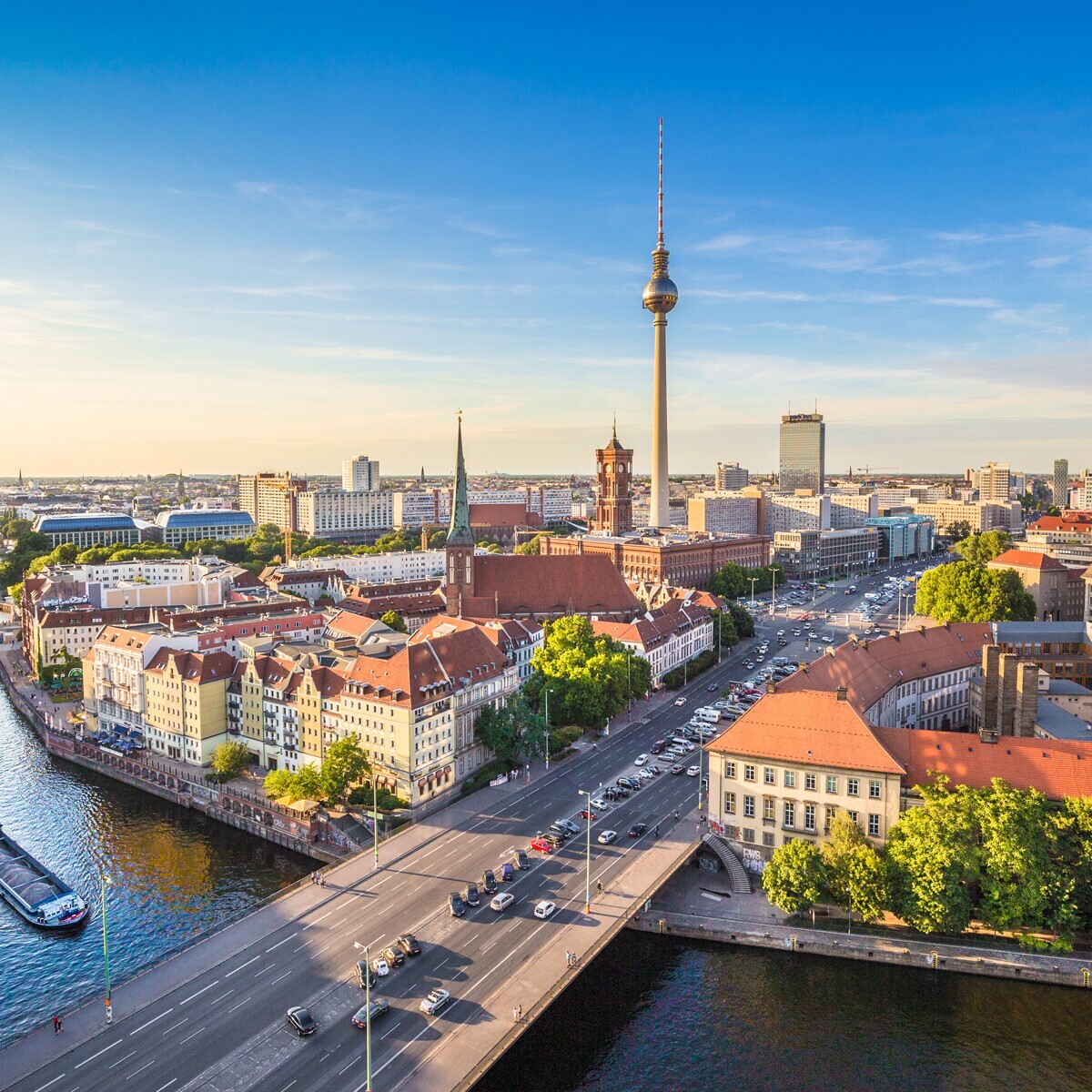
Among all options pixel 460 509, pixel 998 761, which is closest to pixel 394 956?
pixel 998 761

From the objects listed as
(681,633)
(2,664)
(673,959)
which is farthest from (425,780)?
(2,664)

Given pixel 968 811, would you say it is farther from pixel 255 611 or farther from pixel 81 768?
pixel 255 611

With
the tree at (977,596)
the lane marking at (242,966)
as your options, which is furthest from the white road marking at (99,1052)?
the tree at (977,596)

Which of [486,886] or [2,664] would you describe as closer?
[486,886]

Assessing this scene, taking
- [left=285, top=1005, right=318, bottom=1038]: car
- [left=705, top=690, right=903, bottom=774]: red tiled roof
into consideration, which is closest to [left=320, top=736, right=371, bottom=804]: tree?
[left=285, top=1005, right=318, bottom=1038]: car

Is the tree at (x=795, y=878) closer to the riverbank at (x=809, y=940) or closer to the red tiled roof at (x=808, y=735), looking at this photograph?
the riverbank at (x=809, y=940)

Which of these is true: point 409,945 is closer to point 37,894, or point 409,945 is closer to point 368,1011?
point 368,1011
